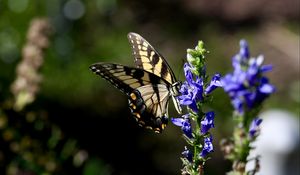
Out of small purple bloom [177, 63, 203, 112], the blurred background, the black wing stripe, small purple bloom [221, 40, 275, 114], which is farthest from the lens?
the blurred background

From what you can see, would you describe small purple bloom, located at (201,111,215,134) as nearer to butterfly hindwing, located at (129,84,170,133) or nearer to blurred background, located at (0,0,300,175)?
butterfly hindwing, located at (129,84,170,133)

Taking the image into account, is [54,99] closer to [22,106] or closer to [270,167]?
[270,167]

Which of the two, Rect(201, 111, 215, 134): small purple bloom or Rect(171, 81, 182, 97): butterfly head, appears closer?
Rect(201, 111, 215, 134): small purple bloom

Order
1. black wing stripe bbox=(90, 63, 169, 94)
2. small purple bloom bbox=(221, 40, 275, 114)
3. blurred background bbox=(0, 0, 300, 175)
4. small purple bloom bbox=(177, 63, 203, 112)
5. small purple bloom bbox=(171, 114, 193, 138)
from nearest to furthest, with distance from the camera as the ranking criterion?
small purple bloom bbox=(221, 40, 275, 114), small purple bloom bbox=(177, 63, 203, 112), small purple bloom bbox=(171, 114, 193, 138), black wing stripe bbox=(90, 63, 169, 94), blurred background bbox=(0, 0, 300, 175)

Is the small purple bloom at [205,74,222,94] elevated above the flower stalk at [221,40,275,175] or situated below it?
above

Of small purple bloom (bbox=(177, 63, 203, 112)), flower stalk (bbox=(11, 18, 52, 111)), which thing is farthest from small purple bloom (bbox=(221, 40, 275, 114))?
flower stalk (bbox=(11, 18, 52, 111))

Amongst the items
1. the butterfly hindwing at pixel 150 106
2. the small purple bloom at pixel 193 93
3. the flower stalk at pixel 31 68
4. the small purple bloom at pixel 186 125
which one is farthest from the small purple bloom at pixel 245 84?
the flower stalk at pixel 31 68

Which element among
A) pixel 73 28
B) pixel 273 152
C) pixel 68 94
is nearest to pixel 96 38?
pixel 73 28

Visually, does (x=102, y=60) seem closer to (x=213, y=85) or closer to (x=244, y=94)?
(x=213, y=85)
